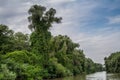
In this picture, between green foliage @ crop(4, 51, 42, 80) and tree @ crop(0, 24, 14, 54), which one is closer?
green foliage @ crop(4, 51, 42, 80)

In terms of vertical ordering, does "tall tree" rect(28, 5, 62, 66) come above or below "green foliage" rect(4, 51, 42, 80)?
above

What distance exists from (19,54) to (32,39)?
1805 centimetres

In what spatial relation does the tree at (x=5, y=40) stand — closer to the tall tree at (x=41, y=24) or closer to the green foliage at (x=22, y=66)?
the tall tree at (x=41, y=24)

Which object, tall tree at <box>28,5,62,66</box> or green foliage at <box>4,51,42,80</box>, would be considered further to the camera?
tall tree at <box>28,5,62,66</box>

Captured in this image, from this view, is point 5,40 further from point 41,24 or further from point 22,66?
point 22,66

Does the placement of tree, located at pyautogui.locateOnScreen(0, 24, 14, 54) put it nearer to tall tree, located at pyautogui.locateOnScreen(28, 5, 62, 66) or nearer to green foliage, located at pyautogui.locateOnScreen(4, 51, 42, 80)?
tall tree, located at pyautogui.locateOnScreen(28, 5, 62, 66)

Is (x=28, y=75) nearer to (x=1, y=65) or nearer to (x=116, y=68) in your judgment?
(x=1, y=65)

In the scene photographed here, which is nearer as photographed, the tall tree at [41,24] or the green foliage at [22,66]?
the green foliage at [22,66]

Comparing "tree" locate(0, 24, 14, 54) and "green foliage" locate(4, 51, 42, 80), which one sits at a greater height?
"tree" locate(0, 24, 14, 54)

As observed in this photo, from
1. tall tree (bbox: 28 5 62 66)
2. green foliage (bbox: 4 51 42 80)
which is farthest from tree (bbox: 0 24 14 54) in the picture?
green foliage (bbox: 4 51 42 80)

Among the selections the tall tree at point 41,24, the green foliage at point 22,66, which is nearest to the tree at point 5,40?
the tall tree at point 41,24

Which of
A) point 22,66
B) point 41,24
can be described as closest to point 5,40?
point 41,24

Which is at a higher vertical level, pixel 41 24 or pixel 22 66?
pixel 41 24

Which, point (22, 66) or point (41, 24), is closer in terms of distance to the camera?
point (22, 66)
